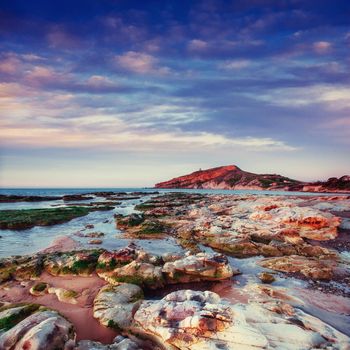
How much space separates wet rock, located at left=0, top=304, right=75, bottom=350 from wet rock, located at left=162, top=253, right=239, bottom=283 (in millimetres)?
4915

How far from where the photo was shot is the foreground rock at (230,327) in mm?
5992

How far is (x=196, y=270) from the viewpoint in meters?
11.1

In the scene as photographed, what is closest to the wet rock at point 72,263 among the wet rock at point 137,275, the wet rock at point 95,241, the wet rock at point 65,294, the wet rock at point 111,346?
the wet rock at point 137,275

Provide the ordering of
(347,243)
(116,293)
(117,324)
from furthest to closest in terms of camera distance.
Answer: (347,243)
(116,293)
(117,324)

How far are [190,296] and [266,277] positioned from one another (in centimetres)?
460

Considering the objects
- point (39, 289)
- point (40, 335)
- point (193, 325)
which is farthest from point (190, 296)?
point (39, 289)

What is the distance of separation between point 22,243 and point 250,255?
571 inches

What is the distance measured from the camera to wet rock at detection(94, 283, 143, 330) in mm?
7711

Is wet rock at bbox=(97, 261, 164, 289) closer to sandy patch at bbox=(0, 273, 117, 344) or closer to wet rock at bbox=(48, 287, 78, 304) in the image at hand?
sandy patch at bbox=(0, 273, 117, 344)

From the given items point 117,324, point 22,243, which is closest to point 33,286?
point 117,324

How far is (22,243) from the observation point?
61.4 ft

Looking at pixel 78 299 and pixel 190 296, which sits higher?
pixel 190 296

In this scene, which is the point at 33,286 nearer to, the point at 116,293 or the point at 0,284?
the point at 0,284

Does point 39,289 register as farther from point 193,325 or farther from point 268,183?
point 268,183
